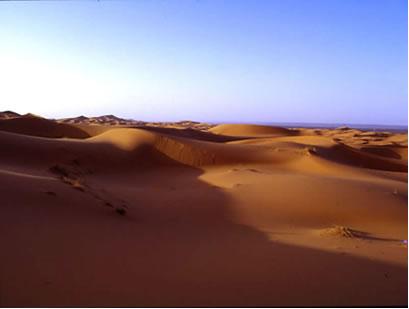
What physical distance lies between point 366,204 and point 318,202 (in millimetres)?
1107

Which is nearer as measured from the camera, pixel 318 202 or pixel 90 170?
pixel 318 202

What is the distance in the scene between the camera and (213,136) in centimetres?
2705

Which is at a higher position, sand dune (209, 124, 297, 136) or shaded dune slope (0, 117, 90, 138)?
shaded dune slope (0, 117, 90, 138)

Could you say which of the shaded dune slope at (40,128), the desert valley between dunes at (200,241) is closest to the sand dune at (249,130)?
the shaded dune slope at (40,128)

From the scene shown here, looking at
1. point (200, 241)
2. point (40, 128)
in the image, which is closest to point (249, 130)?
point (40, 128)

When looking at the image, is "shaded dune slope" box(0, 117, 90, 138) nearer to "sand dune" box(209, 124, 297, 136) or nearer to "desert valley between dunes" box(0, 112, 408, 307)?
"desert valley between dunes" box(0, 112, 408, 307)

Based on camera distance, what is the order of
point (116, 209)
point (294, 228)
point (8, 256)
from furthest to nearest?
point (294, 228)
point (116, 209)
point (8, 256)

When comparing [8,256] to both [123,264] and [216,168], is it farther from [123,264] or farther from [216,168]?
[216,168]

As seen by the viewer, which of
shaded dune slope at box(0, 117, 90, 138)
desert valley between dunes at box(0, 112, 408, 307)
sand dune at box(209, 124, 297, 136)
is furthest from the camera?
sand dune at box(209, 124, 297, 136)

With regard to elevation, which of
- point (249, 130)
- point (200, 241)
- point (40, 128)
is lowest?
point (249, 130)

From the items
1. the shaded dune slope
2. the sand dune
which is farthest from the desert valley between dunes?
the sand dune

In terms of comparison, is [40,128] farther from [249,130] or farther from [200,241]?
[200,241]

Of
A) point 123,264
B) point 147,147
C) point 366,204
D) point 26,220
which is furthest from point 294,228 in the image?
point 147,147

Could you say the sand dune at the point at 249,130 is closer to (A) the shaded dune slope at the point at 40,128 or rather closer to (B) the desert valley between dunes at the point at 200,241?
(A) the shaded dune slope at the point at 40,128
